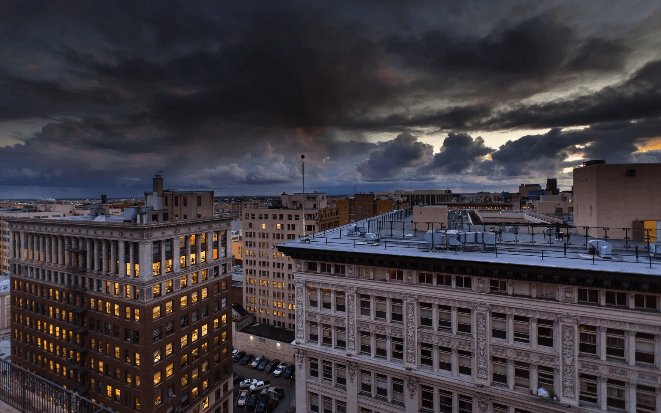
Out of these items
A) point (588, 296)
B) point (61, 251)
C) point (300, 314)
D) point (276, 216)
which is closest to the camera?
point (588, 296)

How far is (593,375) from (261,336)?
83426 mm

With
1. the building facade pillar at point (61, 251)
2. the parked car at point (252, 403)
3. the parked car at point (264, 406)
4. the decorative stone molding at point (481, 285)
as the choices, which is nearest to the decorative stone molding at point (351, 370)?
the decorative stone molding at point (481, 285)

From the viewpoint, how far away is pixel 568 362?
91.7 feet

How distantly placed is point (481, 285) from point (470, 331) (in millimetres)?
4563

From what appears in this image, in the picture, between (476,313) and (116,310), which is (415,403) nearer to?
(476,313)

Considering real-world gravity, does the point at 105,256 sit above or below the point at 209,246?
below

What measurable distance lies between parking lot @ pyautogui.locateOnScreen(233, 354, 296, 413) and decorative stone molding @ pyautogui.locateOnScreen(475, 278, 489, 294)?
5714cm

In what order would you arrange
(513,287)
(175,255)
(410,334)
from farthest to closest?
(175,255), (410,334), (513,287)

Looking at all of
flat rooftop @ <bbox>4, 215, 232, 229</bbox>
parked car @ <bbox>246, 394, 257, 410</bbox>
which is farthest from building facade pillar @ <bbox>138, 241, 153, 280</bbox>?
parked car @ <bbox>246, 394, 257, 410</bbox>

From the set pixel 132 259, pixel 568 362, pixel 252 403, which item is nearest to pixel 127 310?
pixel 132 259

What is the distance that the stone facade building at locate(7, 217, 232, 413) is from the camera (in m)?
55.3

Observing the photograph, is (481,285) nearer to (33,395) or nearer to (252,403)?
(33,395)

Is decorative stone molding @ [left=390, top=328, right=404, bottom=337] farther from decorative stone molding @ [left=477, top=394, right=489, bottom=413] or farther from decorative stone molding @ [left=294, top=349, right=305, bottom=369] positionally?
decorative stone molding @ [left=294, top=349, right=305, bottom=369]

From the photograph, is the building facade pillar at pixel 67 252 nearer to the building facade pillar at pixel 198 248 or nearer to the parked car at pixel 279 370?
the building facade pillar at pixel 198 248
